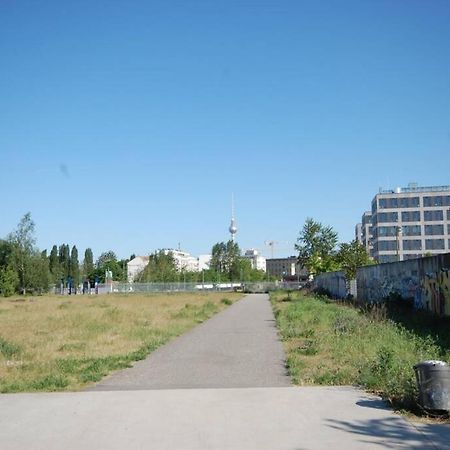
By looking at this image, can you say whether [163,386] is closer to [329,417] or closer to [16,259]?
[329,417]

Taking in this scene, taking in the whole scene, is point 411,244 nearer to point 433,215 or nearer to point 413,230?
point 413,230

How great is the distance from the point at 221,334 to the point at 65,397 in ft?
40.7

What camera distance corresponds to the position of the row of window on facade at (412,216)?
113m

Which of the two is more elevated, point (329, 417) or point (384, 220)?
point (384, 220)

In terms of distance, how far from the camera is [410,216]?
4515 inches

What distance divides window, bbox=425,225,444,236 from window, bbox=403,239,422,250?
2.30 metres

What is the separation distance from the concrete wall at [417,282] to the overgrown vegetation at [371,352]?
81 cm

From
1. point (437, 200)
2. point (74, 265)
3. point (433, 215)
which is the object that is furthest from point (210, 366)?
point (74, 265)

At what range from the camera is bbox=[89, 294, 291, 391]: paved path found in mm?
10891

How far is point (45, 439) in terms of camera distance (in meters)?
6.96

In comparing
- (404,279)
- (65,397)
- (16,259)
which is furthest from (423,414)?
(16,259)

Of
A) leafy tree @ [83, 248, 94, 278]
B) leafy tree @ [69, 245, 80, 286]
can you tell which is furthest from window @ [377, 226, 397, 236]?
leafy tree @ [83, 248, 94, 278]

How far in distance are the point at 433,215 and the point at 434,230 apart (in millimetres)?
2908

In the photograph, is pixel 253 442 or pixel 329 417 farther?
pixel 329 417
